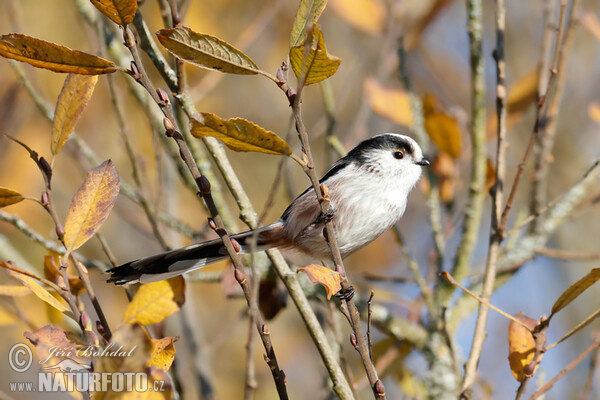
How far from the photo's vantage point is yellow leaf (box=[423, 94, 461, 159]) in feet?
8.48

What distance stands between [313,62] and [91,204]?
0.65m

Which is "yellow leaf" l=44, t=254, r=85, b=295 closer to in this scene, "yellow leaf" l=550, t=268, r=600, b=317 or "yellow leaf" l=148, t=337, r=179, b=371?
"yellow leaf" l=148, t=337, r=179, b=371

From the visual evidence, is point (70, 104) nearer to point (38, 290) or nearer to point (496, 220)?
point (38, 290)

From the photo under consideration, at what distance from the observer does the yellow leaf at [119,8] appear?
116 centimetres

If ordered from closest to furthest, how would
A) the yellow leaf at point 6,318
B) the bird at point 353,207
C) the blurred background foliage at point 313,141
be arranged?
the yellow leaf at point 6,318, the bird at point 353,207, the blurred background foliage at point 313,141

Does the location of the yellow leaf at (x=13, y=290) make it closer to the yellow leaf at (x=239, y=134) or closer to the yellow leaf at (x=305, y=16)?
the yellow leaf at (x=239, y=134)

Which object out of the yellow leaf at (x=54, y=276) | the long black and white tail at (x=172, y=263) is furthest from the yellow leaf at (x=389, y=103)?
the yellow leaf at (x=54, y=276)

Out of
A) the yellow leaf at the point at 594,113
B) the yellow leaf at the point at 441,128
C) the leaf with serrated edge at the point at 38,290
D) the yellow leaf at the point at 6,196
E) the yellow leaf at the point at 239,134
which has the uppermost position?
the yellow leaf at the point at 441,128

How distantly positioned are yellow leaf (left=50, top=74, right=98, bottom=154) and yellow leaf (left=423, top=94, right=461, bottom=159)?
1.62 metres

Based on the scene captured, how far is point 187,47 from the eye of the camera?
3.90 ft

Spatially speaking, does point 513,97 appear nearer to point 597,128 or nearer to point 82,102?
point 82,102

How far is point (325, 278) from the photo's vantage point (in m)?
1.36

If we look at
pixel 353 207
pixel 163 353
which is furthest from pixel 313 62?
pixel 353 207

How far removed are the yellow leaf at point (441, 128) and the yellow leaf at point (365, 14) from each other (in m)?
0.48
